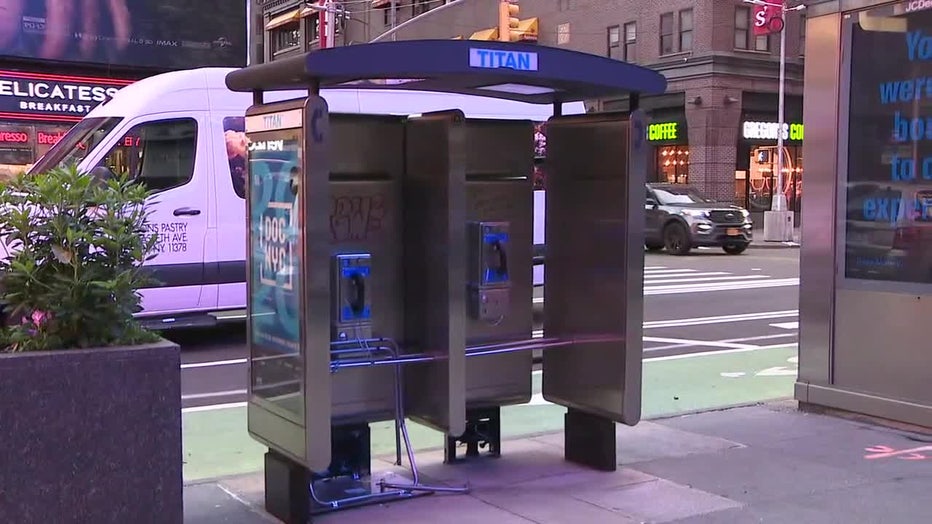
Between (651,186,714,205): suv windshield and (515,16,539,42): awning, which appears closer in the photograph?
(515,16,539,42): awning

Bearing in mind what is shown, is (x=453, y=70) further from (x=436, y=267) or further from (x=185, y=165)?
(x=185, y=165)

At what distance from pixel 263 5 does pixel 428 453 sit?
58.3m

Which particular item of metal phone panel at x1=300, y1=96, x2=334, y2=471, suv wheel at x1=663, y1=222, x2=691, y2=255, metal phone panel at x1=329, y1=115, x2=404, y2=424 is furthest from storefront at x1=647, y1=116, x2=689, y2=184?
metal phone panel at x1=300, y1=96, x2=334, y2=471

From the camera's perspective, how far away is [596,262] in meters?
6.33

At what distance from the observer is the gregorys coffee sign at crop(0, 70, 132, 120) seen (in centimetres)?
2352

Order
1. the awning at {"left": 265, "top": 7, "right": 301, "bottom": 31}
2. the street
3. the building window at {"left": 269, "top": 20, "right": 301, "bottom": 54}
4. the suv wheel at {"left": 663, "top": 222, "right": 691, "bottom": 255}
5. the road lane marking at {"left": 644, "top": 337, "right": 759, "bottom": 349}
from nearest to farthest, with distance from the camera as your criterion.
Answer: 1. the street
2. the road lane marking at {"left": 644, "top": 337, "right": 759, "bottom": 349}
3. the suv wheel at {"left": 663, "top": 222, "right": 691, "bottom": 255}
4. the awning at {"left": 265, "top": 7, "right": 301, "bottom": 31}
5. the building window at {"left": 269, "top": 20, "right": 301, "bottom": 54}

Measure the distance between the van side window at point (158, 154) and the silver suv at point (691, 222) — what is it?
1681 centimetres

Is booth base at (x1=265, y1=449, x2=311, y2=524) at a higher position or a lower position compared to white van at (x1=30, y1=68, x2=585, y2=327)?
lower

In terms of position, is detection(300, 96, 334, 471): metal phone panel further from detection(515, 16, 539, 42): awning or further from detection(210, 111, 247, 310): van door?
detection(515, 16, 539, 42): awning

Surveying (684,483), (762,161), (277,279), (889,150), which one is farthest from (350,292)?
(762,161)

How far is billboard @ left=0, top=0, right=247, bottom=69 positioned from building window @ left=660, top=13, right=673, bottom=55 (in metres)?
17.0

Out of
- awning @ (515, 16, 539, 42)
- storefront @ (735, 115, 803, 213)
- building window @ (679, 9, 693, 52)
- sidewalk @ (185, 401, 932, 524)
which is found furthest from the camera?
storefront @ (735, 115, 803, 213)

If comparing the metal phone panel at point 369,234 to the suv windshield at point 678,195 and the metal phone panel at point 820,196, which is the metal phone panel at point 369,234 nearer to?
the metal phone panel at point 820,196

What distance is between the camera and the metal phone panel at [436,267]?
18.1 feet
